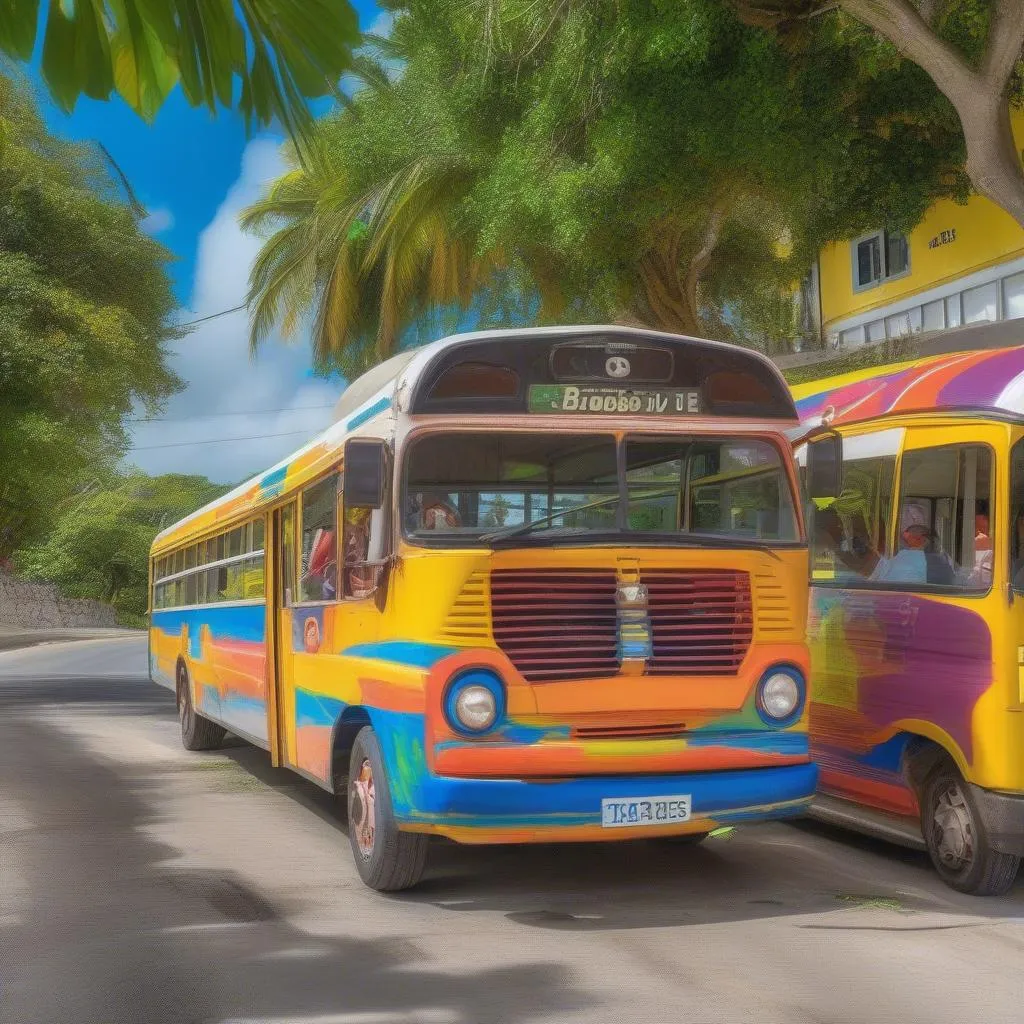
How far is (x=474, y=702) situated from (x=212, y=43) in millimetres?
4435

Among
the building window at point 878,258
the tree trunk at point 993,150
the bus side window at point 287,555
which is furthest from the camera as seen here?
the building window at point 878,258

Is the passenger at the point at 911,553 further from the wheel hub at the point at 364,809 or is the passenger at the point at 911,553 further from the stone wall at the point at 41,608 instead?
the stone wall at the point at 41,608

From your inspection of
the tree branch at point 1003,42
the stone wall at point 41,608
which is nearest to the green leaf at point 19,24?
the tree branch at point 1003,42

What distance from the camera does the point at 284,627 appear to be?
30.2 ft

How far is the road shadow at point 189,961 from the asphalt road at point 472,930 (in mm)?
14

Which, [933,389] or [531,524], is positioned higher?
[933,389]

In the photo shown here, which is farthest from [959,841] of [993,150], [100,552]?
[100,552]

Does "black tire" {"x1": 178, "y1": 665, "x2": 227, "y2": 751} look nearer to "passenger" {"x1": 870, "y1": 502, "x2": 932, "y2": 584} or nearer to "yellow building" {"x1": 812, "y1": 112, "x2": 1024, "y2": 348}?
"passenger" {"x1": 870, "y1": 502, "x2": 932, "y2": 584}

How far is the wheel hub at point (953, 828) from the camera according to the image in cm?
709

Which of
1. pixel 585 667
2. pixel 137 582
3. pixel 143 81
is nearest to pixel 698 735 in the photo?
pixel 585 667

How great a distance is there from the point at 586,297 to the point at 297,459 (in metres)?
12.8

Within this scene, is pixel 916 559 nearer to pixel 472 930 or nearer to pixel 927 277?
pixel 472 930

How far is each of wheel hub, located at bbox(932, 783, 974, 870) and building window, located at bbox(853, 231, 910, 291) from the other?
2166cm

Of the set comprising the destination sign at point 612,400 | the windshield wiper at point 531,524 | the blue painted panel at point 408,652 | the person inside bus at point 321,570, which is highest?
the destination sign at point 612,400
